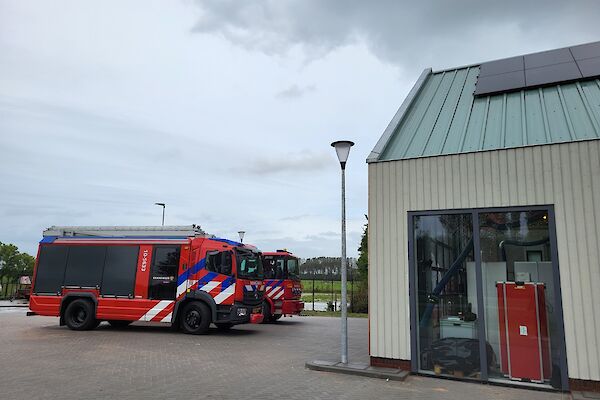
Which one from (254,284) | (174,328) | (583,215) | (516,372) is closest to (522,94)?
(583,215)

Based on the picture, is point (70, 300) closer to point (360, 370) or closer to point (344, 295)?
point (344, 295)

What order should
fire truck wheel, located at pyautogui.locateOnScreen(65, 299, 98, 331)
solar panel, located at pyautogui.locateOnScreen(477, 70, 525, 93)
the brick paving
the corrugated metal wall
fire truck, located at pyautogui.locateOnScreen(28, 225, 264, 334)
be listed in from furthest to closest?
fire truck wheel, located at pyautogui.locateOnScreen(65, 299, 98, 331) → fire truck, located at pyautogui.locateOnScreen(28, 225, 264, 334) → solar panel, located at pyautogui.locateOnScreen(477, 70, 525, 93) → the corrugated metal wall → the brick paving

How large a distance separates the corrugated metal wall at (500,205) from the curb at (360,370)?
13.1 inches

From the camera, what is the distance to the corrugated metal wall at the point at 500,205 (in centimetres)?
664

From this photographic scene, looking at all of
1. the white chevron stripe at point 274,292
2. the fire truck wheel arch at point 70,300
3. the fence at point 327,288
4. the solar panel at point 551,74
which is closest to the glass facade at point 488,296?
the solar panel at point 551,74

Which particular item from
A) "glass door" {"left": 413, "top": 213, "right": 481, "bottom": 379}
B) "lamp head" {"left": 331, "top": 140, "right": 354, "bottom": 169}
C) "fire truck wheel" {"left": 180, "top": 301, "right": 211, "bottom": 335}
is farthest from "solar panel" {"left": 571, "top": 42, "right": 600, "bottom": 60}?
"fire truck wheel" {"left": 180, "top": 301, "right": 211, "bottom": 335}

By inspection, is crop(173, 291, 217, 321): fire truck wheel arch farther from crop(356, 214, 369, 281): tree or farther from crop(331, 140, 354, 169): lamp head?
crop(356, 214, 369, 281): tree

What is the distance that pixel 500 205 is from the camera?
7.39 m

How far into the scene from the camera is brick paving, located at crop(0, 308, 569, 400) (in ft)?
20.9

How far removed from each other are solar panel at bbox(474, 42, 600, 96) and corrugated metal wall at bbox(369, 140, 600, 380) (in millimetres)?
2923

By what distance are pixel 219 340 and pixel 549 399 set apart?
7752 mm

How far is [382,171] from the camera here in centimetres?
843

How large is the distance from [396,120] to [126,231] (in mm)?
8998

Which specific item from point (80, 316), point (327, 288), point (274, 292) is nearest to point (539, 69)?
point (274, 292)
